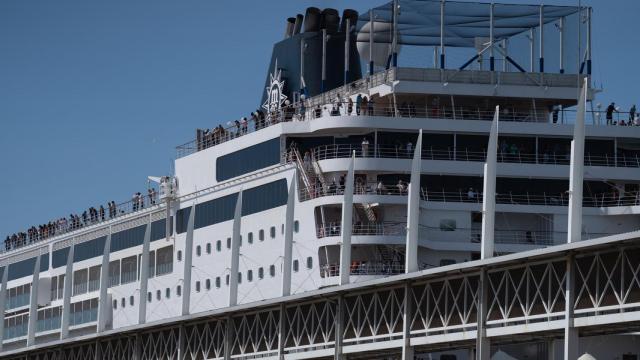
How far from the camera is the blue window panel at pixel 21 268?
3442 inches

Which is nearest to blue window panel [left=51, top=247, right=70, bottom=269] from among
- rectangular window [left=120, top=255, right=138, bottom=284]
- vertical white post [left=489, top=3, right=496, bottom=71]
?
rectangular window [left=120, top=255, right=138, bottom=284]

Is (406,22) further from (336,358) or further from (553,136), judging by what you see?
(336,358)

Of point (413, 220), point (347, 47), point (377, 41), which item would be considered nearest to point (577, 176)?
point (413, 220)

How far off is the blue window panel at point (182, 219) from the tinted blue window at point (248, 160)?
3720 millimetres

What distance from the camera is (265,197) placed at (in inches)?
2464

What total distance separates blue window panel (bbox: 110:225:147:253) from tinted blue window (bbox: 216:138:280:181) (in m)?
9.01

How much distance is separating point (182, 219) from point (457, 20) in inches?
623

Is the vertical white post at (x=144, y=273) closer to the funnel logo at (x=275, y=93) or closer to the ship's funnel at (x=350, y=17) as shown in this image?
the funnel logo at (x=275, y=93)

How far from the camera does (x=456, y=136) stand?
60625 millimetres

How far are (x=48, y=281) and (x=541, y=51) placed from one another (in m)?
32.6

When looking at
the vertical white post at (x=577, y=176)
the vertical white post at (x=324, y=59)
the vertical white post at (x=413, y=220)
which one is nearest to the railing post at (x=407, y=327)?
the vertical white post at (x=413, y=220)

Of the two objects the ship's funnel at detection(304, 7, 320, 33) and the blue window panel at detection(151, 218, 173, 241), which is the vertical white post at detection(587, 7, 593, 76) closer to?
the ship's funnel at detection(304, 7, 320, 33)

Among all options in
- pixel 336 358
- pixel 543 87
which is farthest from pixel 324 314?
pixel 543 87

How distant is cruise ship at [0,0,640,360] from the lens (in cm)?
4984
